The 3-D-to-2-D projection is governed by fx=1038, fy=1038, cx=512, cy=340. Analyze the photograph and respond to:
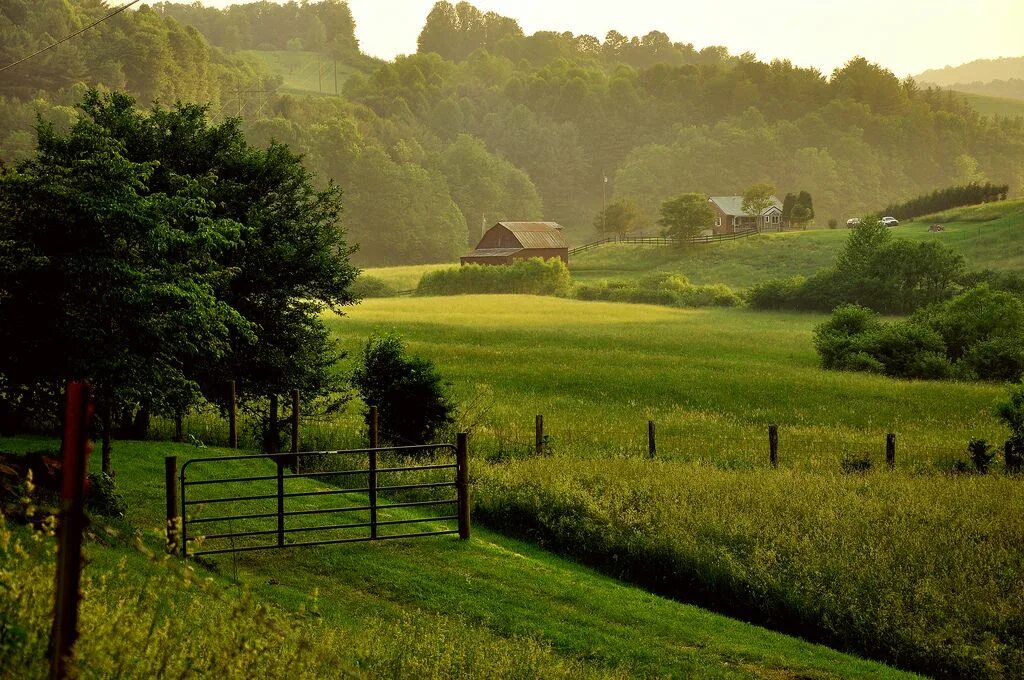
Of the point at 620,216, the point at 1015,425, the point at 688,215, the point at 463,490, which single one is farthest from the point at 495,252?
the point at 463,490

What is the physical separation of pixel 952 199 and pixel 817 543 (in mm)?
127753

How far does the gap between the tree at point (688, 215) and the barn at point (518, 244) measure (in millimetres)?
13677

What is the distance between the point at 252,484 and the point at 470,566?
728 cm

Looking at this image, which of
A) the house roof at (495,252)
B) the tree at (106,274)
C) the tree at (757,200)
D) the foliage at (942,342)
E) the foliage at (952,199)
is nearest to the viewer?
the tree at (106,274)

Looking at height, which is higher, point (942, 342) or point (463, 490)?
point (942, 342)

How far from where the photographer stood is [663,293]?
94.7m

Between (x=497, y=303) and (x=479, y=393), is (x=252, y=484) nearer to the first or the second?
(x=479, y=393)

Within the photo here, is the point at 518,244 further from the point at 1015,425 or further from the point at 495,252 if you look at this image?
the point at 1015,425

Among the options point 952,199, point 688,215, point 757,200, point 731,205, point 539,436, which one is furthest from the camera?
point 731,205

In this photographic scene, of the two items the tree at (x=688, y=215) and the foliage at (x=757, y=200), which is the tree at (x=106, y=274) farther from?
the foliage at (x=757, y=200)

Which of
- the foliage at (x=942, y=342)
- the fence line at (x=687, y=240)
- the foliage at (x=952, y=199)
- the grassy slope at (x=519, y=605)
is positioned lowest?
the grassy slope at (x=519, y=605)

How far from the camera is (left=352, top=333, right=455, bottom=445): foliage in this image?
29.2 m

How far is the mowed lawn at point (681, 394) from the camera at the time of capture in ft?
101

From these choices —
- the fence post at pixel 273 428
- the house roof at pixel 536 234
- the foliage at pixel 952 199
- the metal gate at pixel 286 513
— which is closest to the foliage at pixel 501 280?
the house roof at pixel 536 234
